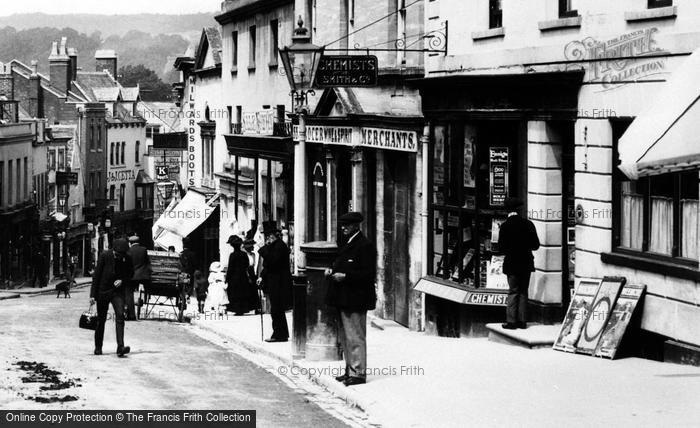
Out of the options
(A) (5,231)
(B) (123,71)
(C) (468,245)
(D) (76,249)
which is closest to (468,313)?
(C) (468,245)

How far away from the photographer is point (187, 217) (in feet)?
153

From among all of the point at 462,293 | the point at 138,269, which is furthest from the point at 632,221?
the point at 138,269

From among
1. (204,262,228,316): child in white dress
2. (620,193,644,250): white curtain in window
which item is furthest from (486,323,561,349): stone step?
(204,262,228,316): child in white dress

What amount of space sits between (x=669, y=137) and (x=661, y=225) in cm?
465

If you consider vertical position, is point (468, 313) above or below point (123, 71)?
below

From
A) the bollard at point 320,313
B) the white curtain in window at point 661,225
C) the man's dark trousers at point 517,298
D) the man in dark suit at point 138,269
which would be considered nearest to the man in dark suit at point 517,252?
the man's dark trousers at point 517,298

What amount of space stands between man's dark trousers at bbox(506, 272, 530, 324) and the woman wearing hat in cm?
945

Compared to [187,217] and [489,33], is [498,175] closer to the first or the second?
[489,33]

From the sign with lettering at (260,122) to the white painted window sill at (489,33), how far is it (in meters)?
13.9

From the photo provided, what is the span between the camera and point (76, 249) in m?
86.8

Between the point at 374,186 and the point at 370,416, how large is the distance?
12.2 meters

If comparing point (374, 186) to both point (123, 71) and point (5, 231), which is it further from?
point (123, 71)

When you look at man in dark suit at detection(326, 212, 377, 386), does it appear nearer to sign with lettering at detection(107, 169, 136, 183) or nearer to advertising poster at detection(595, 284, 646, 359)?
advertising poster at detection(595, 284, 646, 359)

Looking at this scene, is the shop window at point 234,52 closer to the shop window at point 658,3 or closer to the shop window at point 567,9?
the shop window at point 567,9
